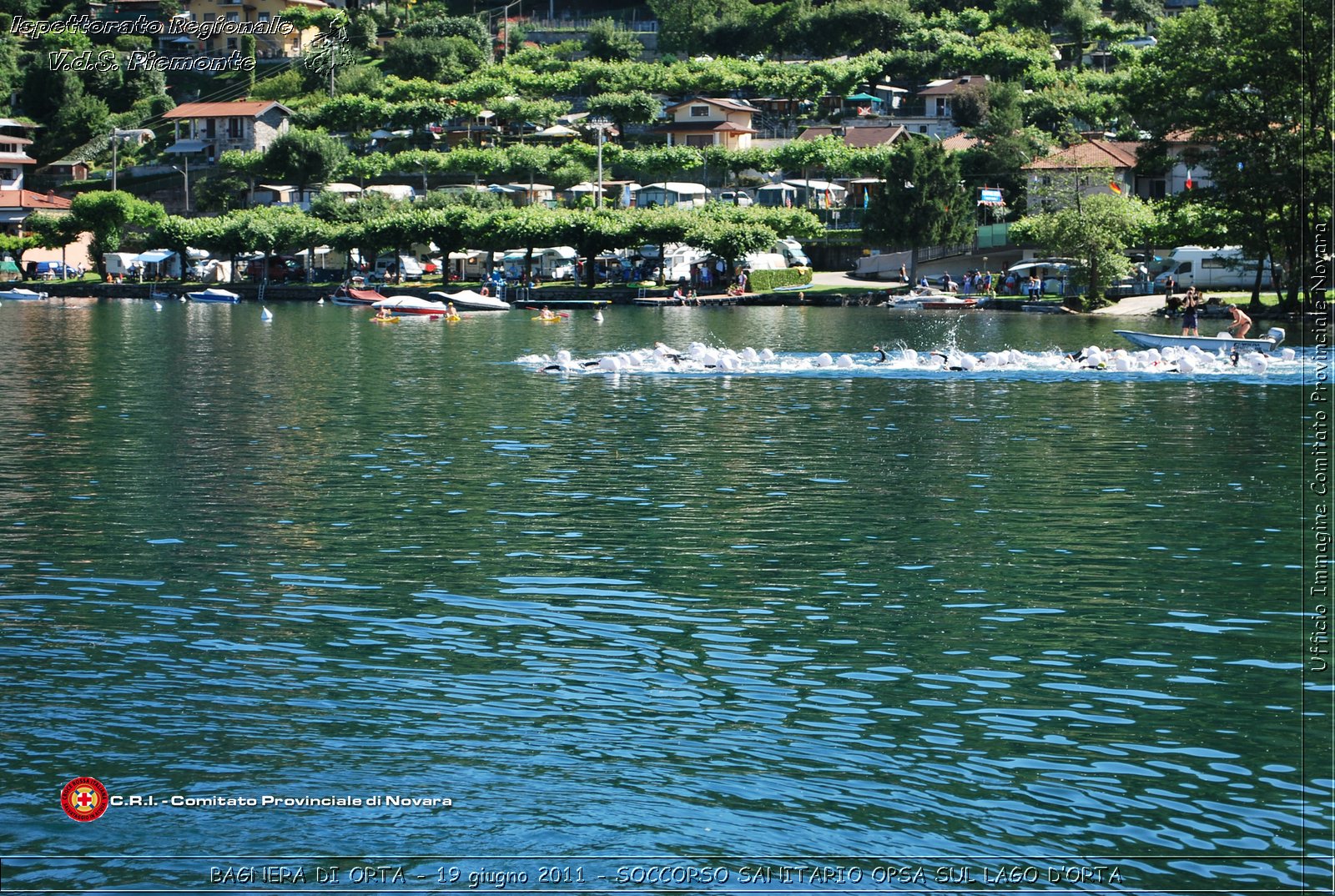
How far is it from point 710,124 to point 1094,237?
184 feet

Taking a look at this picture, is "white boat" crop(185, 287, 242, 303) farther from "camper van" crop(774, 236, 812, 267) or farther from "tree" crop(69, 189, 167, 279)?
"camper van" crop(774, 236, 812, 267)

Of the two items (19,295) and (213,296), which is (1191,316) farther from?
(19,295)

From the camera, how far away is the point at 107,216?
12019 centimetres

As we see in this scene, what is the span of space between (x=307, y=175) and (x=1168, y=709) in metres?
125

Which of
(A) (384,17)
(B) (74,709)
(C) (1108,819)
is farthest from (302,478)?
(A) (384,17)

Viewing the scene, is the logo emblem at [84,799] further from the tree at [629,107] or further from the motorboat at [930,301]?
the tree at [629,107]

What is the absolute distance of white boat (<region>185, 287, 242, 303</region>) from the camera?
107 m

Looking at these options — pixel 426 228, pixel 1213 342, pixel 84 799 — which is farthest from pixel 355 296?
pixel 84 799

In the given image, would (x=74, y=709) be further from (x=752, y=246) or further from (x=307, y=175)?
(x=307, y=175)

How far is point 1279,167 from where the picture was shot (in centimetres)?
7262

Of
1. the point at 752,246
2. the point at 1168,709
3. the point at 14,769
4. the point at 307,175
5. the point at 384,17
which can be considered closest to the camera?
the point at 14,769

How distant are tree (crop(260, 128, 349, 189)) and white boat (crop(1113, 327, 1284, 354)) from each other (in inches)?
3612

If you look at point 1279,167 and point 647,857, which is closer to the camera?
point 647,857

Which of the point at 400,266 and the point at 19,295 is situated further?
the point at 400,266
